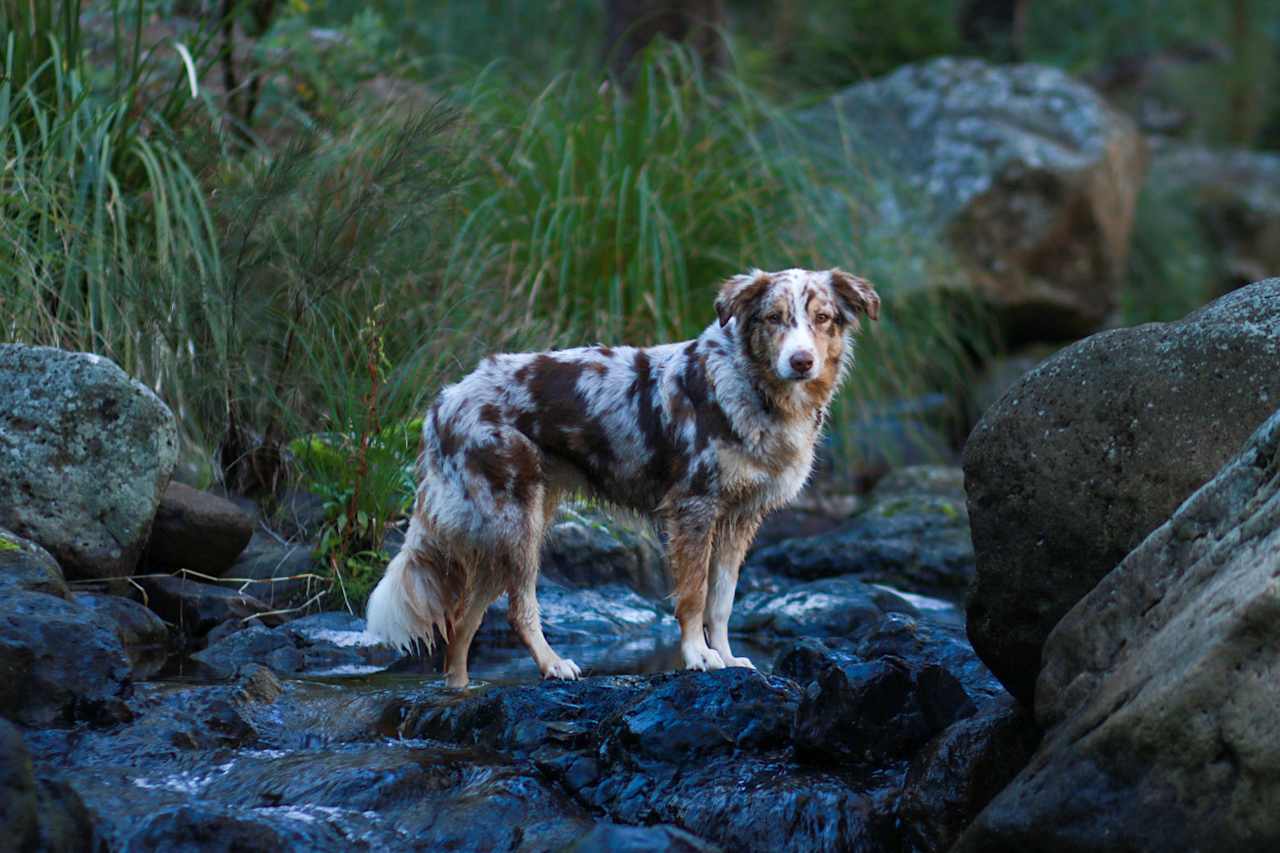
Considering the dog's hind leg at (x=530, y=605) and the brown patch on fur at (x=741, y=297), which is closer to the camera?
the dog's hind leg at (x=530, y=605)

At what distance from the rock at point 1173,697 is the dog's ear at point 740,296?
6.91ft

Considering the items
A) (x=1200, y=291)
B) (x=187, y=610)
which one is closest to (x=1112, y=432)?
(x=187, y=610)

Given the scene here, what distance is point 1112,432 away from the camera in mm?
3633

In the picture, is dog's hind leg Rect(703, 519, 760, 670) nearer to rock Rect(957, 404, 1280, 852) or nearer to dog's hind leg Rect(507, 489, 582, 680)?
dog's hind leg Rect(507, 489, 582, 680)

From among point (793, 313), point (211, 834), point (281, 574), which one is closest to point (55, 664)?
point (211, 834)

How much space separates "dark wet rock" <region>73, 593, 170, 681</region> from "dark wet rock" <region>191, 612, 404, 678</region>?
0.16 m

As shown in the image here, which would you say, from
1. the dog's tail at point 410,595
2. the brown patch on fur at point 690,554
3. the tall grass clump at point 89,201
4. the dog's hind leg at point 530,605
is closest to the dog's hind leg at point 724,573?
the brown patch on fur at point 690,554

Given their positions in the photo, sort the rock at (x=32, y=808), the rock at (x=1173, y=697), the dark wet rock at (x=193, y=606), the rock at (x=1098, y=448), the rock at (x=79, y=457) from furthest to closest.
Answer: the dark wet rock at (x=193, y=606) → the rock at (x=79, y=457) → the rock at (x=1098, y=448) → the rock at (x=32, y=808) → the rock at (x=1173, y=697)

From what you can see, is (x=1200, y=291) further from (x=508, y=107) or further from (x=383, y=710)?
(x=383, y=710)

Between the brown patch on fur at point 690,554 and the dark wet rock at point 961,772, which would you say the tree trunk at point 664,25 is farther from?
the dark wet rock at point 961,772

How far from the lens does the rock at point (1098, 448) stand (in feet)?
11.7

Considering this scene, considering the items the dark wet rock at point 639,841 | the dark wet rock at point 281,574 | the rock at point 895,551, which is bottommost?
the rock at point 895,551

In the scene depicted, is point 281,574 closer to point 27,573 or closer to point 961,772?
point 27,573

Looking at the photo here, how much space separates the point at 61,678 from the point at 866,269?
6034 mm
